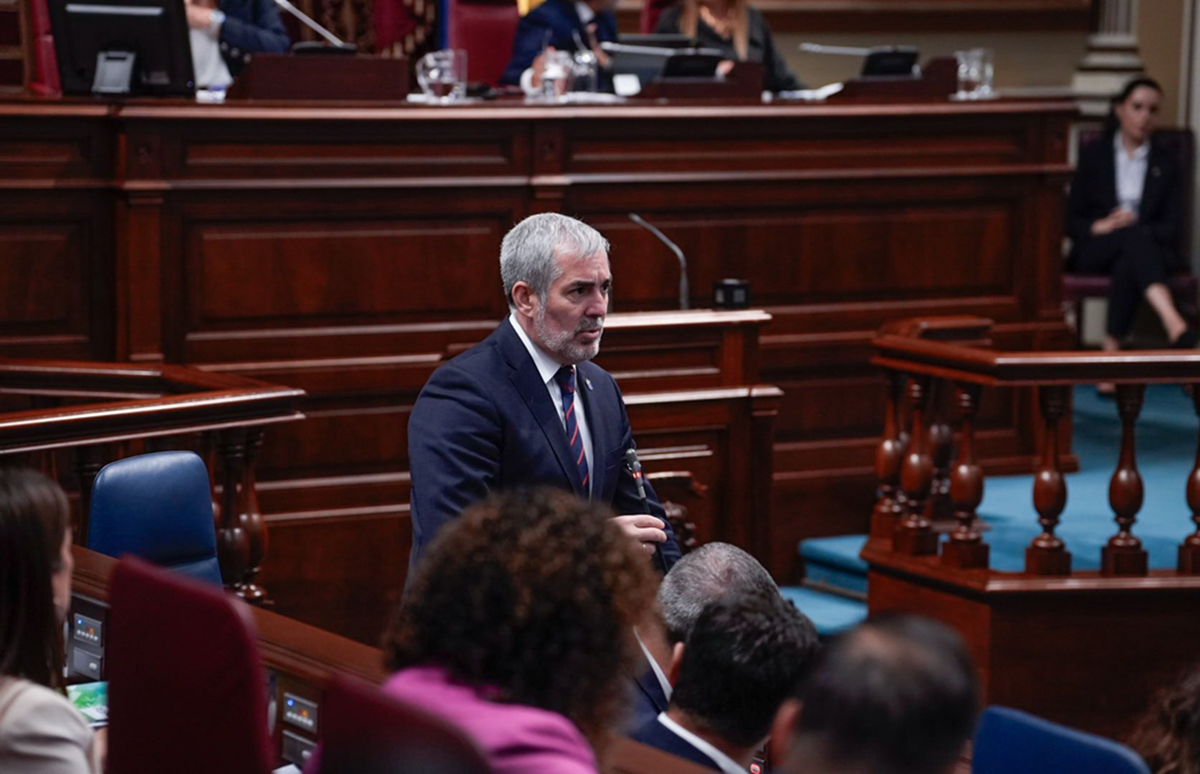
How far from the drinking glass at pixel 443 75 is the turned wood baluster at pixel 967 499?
1.90m

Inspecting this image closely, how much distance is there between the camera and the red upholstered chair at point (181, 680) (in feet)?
5.41

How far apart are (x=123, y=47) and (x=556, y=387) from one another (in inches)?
105

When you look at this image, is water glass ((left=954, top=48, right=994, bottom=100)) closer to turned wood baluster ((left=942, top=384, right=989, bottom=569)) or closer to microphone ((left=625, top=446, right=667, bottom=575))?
turned wood baluster ((left=942, top=384, right=989, bottom=569))

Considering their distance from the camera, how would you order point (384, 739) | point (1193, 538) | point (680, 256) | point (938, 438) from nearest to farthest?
point (384, 739), point (1193, 538), point (680, 256), point (938, 438)

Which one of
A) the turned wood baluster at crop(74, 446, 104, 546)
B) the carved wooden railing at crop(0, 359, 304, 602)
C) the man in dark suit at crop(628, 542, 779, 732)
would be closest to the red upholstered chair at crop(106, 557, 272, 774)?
the man in dark suit at crop(628, 542, 779, 732)

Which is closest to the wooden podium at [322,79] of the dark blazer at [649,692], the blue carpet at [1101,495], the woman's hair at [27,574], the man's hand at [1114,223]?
the blue carpet at [1101,495]

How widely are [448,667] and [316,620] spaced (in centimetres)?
364

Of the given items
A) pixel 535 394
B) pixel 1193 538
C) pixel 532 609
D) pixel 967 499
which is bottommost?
pixel 1193 538

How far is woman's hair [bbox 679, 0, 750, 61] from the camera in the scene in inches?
260

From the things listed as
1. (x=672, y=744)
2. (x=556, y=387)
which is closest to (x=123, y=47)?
(x=556, y=387)

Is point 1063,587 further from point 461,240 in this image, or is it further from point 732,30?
point 732,30

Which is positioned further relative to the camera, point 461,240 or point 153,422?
point 461,240

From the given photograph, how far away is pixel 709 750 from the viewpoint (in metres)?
2.12

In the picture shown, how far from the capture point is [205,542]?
10.6 ft
